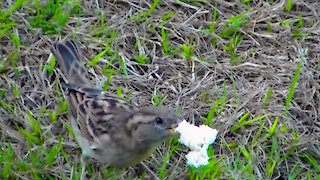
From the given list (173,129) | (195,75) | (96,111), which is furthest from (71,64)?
(173,129)

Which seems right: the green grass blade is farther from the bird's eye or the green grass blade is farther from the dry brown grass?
the bird's eye

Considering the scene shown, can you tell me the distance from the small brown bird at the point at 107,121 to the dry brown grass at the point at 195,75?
0.70 feet

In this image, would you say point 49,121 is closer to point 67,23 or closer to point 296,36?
point 67,23

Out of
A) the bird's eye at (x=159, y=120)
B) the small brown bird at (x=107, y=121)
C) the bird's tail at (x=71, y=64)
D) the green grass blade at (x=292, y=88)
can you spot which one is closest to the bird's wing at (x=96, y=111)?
the small brown bird at (x=107, y=121)

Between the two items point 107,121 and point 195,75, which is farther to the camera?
point 195,75

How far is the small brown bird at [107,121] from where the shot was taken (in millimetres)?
4602

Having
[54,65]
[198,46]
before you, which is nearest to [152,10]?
[198,46]

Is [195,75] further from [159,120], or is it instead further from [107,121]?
[159,120]

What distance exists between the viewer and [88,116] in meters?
5.09

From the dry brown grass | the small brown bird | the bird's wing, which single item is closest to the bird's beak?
the small brown bird

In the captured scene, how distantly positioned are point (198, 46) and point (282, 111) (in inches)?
35.5

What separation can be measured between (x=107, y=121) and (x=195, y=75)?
1.10 metres

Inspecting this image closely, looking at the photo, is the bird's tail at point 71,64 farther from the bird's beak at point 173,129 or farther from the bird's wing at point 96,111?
the bird's beak at point 173,129

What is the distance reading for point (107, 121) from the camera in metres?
4.95
